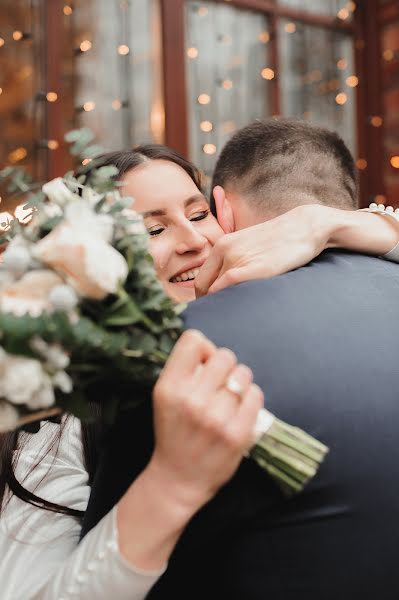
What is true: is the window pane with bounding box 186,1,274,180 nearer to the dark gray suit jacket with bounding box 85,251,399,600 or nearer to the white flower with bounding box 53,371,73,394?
the dark gray suit jacket with bounding box 85,251,399,600

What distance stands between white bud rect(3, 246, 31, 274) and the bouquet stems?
0.36 meters

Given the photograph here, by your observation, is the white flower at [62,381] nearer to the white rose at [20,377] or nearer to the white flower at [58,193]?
the white rose at [20,377]

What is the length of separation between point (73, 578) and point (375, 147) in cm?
533

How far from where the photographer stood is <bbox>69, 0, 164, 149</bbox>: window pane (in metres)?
4.39

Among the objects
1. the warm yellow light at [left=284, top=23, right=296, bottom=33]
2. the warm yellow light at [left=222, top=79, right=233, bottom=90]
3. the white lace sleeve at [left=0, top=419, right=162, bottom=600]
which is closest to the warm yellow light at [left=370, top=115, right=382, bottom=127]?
the warm yellow light at [left=284, top=23, right=296, bottom=33]

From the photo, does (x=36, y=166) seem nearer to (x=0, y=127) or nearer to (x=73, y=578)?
(x=0, y=127)

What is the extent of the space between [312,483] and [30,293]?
0.45 metres

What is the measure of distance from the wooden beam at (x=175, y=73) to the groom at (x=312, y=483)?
3.92 m

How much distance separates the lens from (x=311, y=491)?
0.87 metres

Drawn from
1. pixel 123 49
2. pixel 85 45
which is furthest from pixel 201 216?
pixel 123 49

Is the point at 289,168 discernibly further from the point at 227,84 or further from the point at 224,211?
the point at 227,84

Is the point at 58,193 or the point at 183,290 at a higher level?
the point at 58,193

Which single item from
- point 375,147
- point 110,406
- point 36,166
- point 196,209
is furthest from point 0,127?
point 110,406

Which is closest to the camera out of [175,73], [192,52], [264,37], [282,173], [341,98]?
[282,173]
